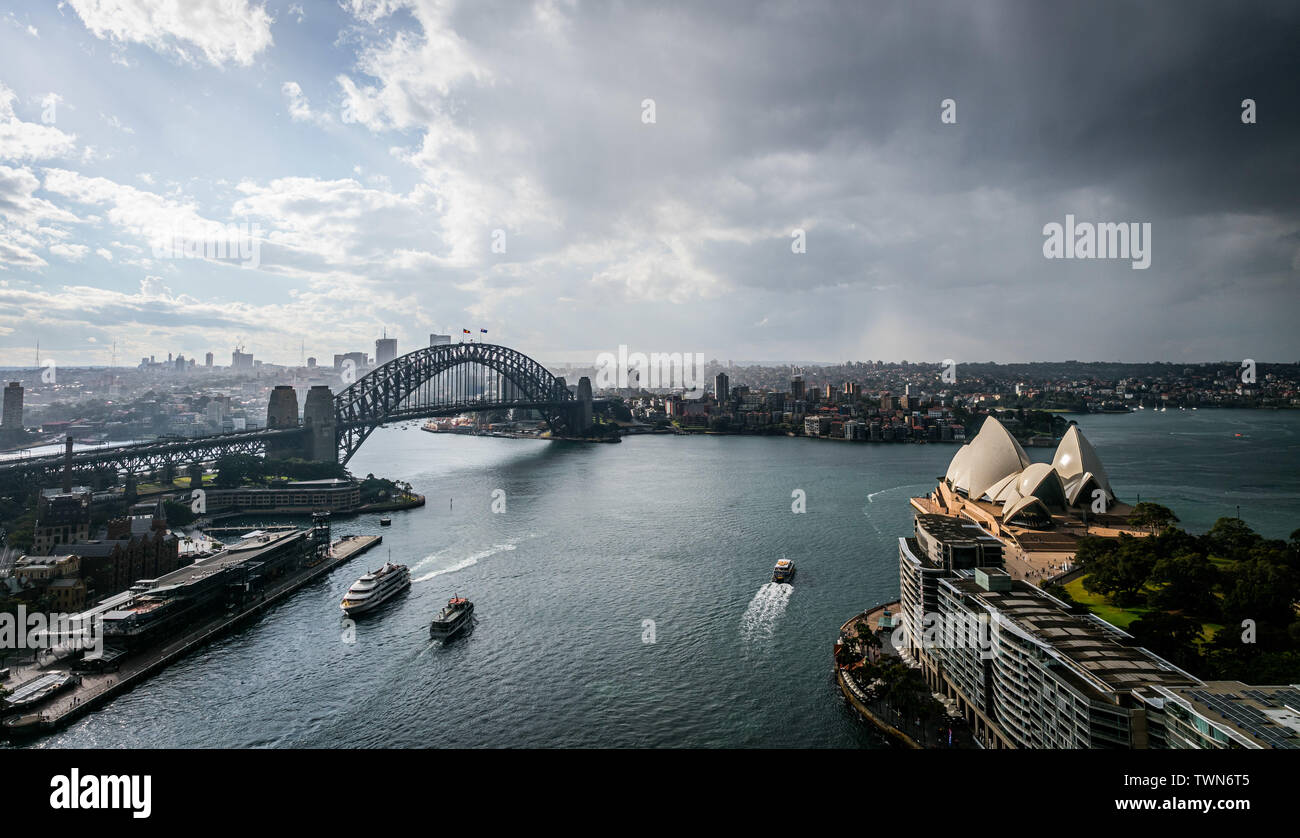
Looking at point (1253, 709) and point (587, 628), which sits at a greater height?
point (1253, 709)

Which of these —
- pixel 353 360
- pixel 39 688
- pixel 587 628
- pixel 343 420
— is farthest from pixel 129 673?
pixel 353 360

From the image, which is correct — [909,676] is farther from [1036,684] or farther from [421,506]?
[421,506]
